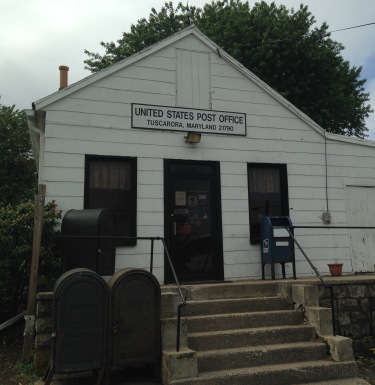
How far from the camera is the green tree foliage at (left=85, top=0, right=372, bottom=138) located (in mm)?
17359

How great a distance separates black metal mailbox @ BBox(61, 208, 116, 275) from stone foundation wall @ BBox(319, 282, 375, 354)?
3.41m

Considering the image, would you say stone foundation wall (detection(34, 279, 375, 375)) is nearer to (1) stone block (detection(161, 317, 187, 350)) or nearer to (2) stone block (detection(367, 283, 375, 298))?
(2) stone block (detection(367, 283, 375, 298))

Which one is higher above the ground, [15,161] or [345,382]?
[15,161]

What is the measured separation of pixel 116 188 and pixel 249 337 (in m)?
3.40

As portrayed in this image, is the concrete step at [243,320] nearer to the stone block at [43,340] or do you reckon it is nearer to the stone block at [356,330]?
the stone block at [356,330]

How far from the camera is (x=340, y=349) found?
17.5 feet

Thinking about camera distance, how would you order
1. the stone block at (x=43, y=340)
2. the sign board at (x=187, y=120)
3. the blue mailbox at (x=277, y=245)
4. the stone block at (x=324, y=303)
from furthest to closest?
the sign board at (x=187, y=120)
the blue mailbox at (x=277, y=245)
the stone block at (x=324, y=303)
the stone block at (x=43, y=340)

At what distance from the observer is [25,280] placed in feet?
22.2

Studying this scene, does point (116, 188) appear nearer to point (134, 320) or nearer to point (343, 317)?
point (134, 320)

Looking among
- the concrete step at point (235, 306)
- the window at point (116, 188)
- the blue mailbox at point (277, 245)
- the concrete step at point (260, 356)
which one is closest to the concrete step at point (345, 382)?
the concrete step at point (260, 356)

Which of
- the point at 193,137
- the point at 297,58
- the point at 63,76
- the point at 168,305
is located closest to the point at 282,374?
the point at 168,305

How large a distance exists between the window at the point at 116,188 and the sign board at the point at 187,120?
0.82 m

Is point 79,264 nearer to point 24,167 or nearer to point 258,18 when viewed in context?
point 258,18

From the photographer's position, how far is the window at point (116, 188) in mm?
7258
